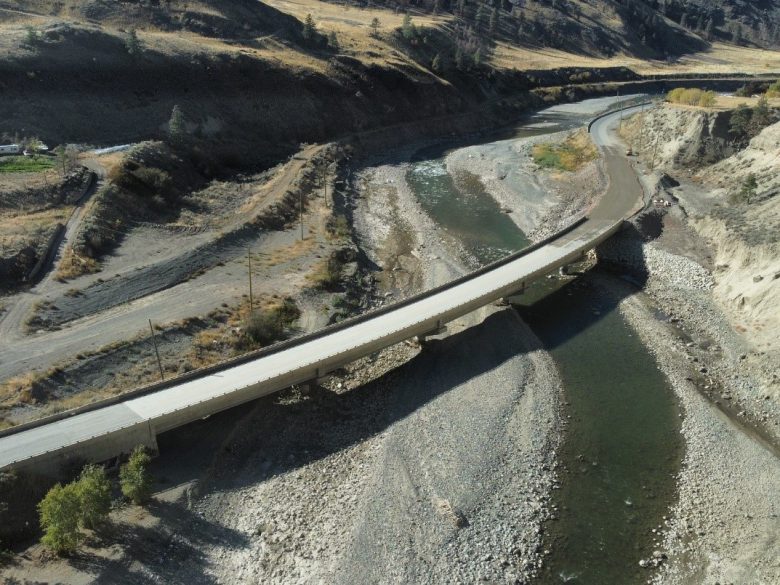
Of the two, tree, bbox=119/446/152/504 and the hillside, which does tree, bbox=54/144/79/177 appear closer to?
the hillside

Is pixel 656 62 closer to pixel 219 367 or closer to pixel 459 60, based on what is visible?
pixel 459 60

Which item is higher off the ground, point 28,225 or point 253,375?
point 253,375

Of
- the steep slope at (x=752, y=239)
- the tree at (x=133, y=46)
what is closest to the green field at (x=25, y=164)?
the tree at (x=133, y=46)

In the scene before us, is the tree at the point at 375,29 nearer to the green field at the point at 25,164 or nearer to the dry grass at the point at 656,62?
the dry grass at the point at 656,62

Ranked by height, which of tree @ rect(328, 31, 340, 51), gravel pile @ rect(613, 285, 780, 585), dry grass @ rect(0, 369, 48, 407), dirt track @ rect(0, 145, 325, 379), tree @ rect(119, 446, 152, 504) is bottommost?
dirt track @ rect(0, 145, 325, 379)

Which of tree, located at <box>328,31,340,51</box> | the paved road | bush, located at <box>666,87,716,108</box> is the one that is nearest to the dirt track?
the paved road

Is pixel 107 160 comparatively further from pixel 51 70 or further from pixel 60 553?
pixel 60 553

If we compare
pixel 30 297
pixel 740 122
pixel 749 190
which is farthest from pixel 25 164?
pixel 740 122
